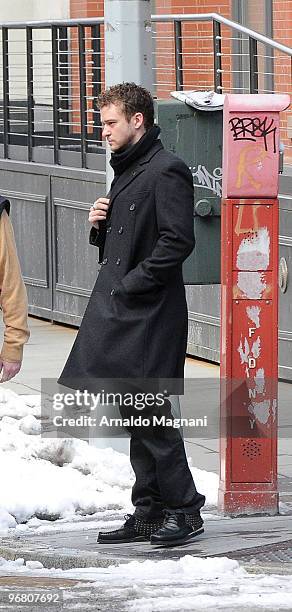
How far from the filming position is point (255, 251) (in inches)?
283

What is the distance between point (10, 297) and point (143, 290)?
0.54 m

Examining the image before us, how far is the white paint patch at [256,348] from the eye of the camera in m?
7.20

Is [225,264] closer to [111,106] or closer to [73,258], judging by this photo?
[111,106]

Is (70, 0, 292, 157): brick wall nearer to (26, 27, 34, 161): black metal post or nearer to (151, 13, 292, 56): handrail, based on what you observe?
(26, 27, 34, 161): black metal post

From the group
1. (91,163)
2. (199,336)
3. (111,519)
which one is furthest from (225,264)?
(91,163)

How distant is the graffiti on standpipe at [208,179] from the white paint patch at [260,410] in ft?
4.37

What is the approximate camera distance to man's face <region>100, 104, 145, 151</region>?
6672mm

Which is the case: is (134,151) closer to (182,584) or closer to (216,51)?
(182,584)

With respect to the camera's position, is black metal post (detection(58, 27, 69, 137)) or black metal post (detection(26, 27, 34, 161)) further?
black metal post (detection(26, 27, 34, 161))

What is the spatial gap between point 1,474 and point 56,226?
700cm

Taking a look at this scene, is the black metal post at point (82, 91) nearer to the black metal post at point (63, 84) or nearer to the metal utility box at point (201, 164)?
the black metal post at point (63, 84)

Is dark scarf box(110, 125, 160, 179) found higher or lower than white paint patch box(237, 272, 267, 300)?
higher

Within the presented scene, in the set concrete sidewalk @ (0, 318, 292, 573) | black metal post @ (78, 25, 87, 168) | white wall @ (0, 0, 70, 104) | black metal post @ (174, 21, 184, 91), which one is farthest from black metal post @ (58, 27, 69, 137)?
concrete sidewalk @ (0, 318, 292, 573)

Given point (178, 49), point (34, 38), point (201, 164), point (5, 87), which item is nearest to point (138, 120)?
point (201, 164)
